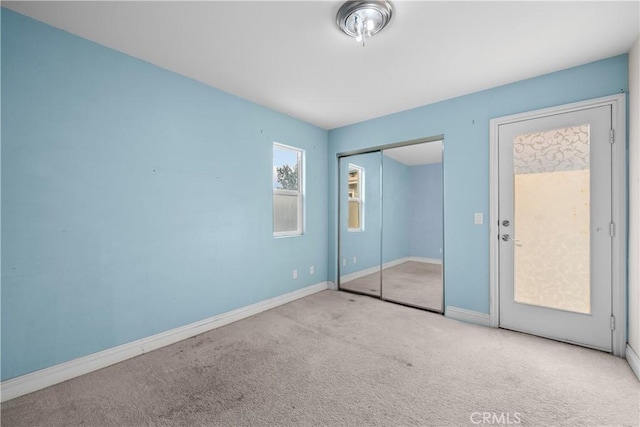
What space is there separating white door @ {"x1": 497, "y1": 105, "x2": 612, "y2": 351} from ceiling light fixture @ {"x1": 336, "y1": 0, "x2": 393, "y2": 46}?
6.31ft

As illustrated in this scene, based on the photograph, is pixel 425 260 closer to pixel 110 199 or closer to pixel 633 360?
pixel 633 360

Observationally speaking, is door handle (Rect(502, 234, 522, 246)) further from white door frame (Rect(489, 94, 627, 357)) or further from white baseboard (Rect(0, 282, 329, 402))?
white baseboard (Rect(0, 282, 329, 402))

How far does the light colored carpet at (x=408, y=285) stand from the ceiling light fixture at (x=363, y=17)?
3.22 metres

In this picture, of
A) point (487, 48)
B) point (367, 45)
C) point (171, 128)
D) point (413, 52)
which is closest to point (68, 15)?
point (171, 128)

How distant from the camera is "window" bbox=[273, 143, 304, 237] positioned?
3820 mm

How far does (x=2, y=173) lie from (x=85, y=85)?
0.87 m

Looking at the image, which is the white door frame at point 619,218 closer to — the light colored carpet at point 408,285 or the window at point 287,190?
the light colored carpet at point 408,285

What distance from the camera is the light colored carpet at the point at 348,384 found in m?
1.66

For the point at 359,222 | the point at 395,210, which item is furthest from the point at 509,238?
the point at 395,210

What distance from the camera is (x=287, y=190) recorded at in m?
3.97

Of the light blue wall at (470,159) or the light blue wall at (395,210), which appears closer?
the light blue wall at (470,159)

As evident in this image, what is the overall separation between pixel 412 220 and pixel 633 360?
405cm

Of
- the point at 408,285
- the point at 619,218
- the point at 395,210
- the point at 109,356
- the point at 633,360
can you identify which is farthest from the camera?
the point at 395,210

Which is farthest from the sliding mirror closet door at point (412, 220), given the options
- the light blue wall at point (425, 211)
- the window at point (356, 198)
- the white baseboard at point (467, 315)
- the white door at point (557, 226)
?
the white door at point (557, 226)
